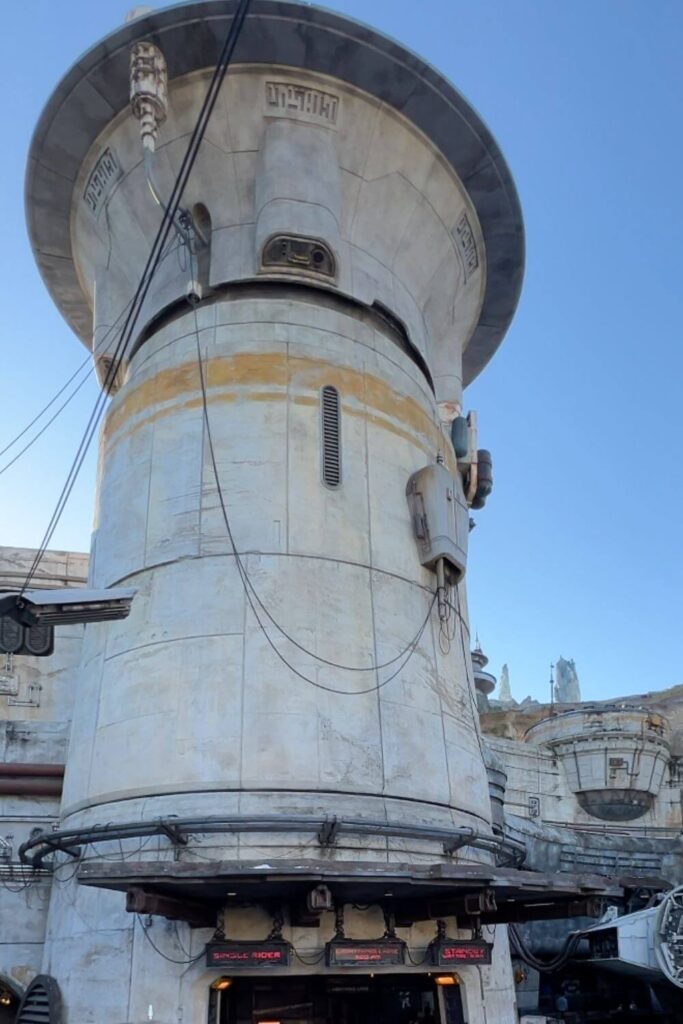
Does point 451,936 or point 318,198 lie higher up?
point 318,198

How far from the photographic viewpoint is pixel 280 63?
21391 mm

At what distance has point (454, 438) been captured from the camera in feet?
79.4

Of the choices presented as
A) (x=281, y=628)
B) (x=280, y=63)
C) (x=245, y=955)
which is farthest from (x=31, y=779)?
(x=280, y=63)

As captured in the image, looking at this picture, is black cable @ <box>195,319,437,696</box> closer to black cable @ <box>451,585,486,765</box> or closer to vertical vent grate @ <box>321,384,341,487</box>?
black cable @ <box>451,585,486,765</box>

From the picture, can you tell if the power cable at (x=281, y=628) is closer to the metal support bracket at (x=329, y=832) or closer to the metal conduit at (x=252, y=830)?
the metal conduit at (x=252, y=830)

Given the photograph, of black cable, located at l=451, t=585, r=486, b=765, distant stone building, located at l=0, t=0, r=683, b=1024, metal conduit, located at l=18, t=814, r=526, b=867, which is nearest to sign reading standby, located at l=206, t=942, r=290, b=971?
distant stone building, located at l=0, t=0, r=683, b=1024

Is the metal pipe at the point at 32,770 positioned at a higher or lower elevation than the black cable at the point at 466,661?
lower

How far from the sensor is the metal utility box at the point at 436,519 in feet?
63.8

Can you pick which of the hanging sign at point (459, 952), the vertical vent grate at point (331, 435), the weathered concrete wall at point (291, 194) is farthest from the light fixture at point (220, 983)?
the weathered concrete wall at point (291, 194)

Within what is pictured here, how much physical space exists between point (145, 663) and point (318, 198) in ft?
37.1

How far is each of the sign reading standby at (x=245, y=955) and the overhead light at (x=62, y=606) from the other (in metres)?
5.77

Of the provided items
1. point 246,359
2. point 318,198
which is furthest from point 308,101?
point 246,359

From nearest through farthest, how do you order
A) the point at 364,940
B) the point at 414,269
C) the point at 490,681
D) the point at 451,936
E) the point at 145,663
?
the point at 364,940
the point at 451,936
the point at 145,663
the point at 414,269
the point at 490,681

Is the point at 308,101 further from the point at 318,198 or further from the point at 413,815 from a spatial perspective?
the point at 413,815
